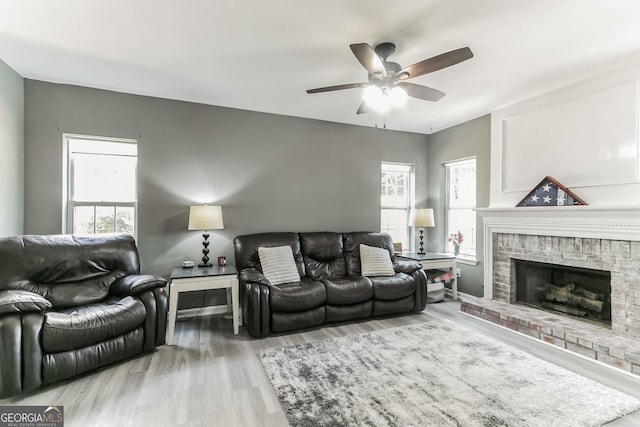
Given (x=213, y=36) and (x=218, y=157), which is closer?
(x=213, y=36)

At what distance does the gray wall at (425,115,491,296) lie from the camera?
14.2ft

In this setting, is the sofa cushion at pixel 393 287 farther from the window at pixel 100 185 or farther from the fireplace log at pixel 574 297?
the window at pixel 100 185

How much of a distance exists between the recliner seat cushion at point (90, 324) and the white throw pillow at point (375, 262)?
97.2 inches

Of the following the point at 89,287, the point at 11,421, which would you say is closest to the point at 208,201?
the point at 89,287

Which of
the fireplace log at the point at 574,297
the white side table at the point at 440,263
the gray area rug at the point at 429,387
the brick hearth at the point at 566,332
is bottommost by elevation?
the gray area rug at the point at 429,387

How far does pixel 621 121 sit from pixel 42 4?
4853 millimetres

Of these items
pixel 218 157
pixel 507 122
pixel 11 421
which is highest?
pixel 507 122

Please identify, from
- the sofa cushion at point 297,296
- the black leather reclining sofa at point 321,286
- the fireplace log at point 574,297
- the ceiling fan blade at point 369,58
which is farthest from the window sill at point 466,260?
the ceiling fan blade at point 369,58

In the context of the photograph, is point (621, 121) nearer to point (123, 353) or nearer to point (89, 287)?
point (123, 353)

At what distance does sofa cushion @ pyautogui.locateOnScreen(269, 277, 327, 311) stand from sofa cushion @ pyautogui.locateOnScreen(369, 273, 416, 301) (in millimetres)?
667

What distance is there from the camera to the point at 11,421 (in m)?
1.83

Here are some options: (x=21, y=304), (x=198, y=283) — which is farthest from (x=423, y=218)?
(x=21, y=304)

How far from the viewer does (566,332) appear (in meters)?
2.81

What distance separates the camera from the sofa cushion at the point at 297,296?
310 cm
